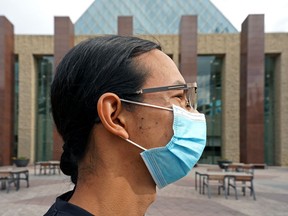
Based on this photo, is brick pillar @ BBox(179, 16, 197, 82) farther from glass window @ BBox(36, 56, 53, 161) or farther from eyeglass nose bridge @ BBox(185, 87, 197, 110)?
eyeglass nose bridge @ BBox(185, 87, 197, 110)

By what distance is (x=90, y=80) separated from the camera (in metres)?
1.10

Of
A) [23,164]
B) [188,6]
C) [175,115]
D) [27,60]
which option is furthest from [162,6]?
[175,115]

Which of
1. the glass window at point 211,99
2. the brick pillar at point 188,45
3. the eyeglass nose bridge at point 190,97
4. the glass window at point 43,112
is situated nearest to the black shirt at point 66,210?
the eyeglass nose bridge at point 190,97

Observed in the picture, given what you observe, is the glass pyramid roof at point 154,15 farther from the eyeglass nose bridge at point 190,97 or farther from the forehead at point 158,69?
the forehead at point 158,69

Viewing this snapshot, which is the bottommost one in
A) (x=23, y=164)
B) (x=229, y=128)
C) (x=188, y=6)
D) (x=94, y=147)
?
(x=23, y=164)

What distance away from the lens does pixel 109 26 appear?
123 feet

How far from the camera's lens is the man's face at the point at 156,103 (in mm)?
1126

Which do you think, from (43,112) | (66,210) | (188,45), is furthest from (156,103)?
(43,112)

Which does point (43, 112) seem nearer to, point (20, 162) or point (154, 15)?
point (20, 162)

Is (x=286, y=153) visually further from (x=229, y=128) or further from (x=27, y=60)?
(x=27, y=60)

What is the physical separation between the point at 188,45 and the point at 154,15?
1764 centimetres

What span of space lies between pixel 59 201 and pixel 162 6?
42.4m

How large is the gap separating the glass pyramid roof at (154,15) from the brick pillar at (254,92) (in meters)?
14.6

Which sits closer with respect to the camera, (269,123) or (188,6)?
(269,123)
